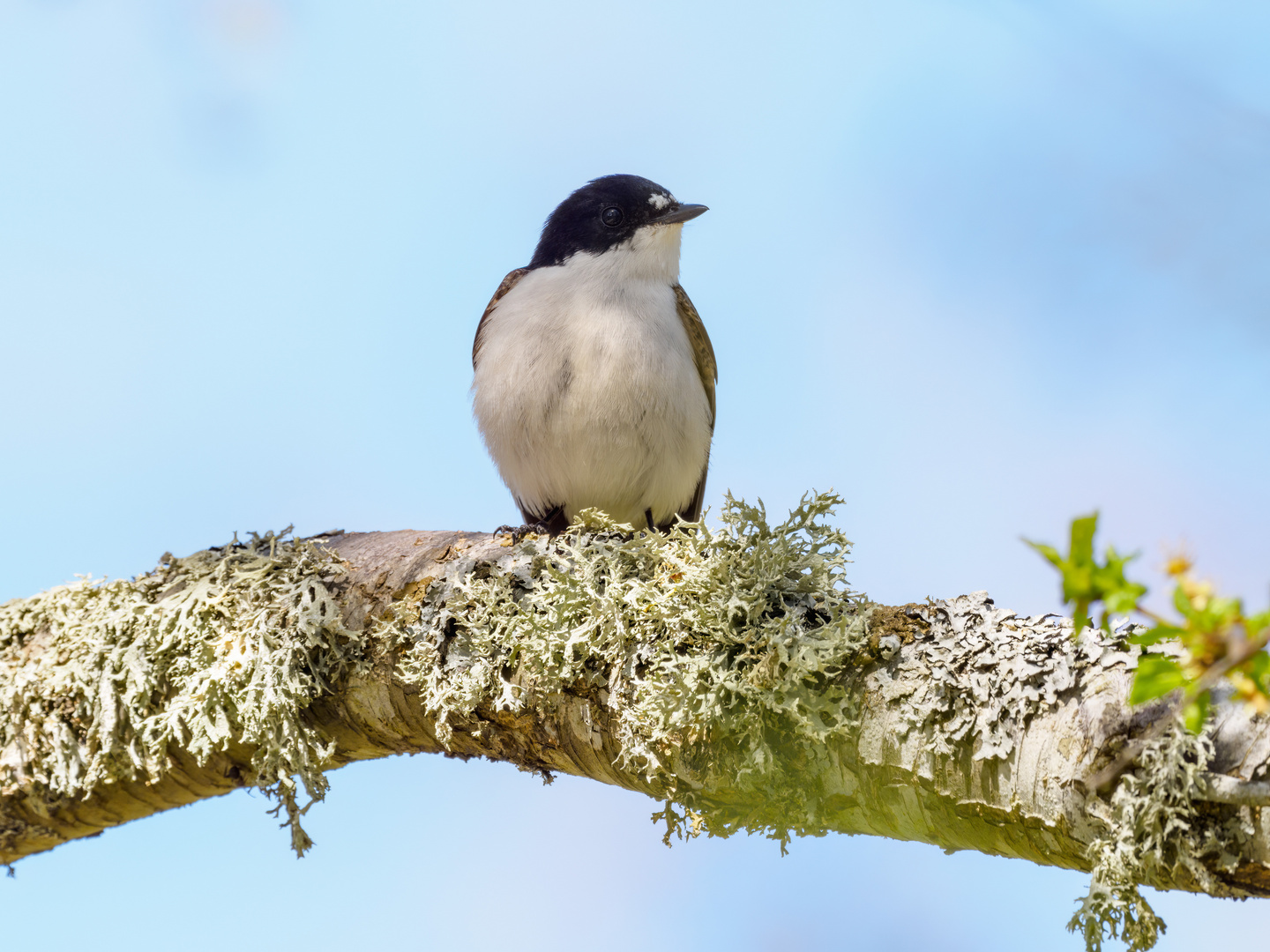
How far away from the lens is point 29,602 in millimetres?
3805

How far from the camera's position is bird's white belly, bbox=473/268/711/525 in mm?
5008

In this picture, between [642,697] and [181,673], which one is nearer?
[642,697]

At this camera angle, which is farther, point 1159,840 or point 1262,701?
point 1159,840

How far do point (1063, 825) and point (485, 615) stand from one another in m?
1.63

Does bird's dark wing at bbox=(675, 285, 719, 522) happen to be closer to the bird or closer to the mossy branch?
the bird

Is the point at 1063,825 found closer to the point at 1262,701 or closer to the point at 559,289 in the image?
the point at 1262,701

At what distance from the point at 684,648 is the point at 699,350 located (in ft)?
10.1

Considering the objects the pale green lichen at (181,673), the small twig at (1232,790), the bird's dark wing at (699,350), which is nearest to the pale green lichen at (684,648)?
the pale green lichen at (181,673)

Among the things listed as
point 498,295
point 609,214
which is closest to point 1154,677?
point 609,214

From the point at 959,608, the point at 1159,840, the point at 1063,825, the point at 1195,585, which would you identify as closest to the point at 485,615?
the point at 959,608

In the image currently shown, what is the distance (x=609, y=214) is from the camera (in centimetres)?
561

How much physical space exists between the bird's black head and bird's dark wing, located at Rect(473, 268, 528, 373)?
0.14 metres

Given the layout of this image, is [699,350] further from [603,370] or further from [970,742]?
[970,742]

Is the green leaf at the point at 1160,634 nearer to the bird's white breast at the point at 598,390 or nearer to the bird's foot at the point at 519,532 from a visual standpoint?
the bird's foot at the point at 519,532
